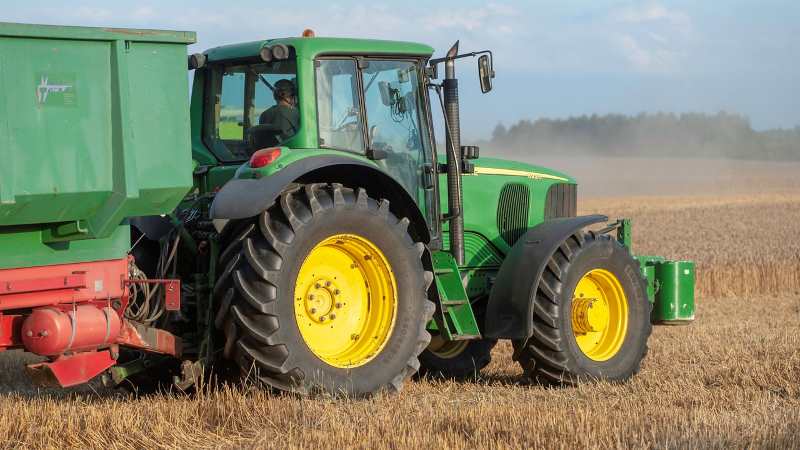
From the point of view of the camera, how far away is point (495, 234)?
862 centimetres

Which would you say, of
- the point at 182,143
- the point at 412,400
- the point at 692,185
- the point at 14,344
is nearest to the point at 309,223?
the point at 182,143

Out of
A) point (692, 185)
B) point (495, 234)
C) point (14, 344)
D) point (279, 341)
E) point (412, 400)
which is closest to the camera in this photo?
point (14, 344)

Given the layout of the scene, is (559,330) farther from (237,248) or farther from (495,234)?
(237,248)

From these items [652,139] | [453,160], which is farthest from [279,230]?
[652,139]

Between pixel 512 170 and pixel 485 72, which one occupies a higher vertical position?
pixel 485 72

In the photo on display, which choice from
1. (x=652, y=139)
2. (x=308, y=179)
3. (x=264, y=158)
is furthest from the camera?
(x=652, y=139)

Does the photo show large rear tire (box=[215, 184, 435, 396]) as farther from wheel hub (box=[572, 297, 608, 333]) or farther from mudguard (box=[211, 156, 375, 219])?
wheel hub (box=[572, 297, 608, 333])

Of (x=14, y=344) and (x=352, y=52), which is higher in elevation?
(x=352, y=52)

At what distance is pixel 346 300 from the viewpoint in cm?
674

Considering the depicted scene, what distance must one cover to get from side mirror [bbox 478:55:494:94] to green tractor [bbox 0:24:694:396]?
0.04 feet

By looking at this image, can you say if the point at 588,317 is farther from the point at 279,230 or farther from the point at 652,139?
the point at 652,139

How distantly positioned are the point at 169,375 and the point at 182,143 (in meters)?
2.12

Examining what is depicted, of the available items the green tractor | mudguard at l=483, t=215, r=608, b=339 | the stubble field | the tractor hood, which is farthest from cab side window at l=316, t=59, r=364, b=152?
the stubble field

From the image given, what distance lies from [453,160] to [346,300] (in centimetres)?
153
